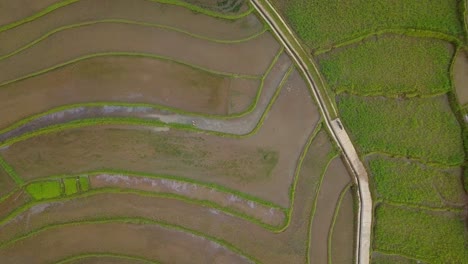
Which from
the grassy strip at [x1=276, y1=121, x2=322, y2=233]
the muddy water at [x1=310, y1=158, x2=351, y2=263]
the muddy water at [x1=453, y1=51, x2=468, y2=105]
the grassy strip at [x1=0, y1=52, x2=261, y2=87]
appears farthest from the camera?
the muddy water at [x1=453, y1=51, x2=468, y2=105]

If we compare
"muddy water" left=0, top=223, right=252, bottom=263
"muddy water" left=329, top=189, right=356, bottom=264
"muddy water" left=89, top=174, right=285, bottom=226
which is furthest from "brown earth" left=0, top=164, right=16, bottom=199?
"muddy water" left=329, top=189, right=356, bottom=264

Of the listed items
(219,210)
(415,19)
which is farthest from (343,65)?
(219,210)

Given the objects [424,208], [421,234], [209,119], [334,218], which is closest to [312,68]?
[209,119]

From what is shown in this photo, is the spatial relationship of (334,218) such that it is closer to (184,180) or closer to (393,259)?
(393,259)

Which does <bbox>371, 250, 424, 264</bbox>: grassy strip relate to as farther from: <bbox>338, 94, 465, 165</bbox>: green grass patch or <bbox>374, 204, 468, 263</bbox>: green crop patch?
<bbox>338, 94, 465, 165</bbox>: green grass patch

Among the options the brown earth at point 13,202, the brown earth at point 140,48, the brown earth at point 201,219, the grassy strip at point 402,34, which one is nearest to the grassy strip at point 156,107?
the brown earth at point 140,48

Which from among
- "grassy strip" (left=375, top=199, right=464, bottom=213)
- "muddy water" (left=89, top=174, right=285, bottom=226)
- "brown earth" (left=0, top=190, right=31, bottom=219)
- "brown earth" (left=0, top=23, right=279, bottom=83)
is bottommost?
"brown earth" (left=0, top=190, right=31, bottom=219)
